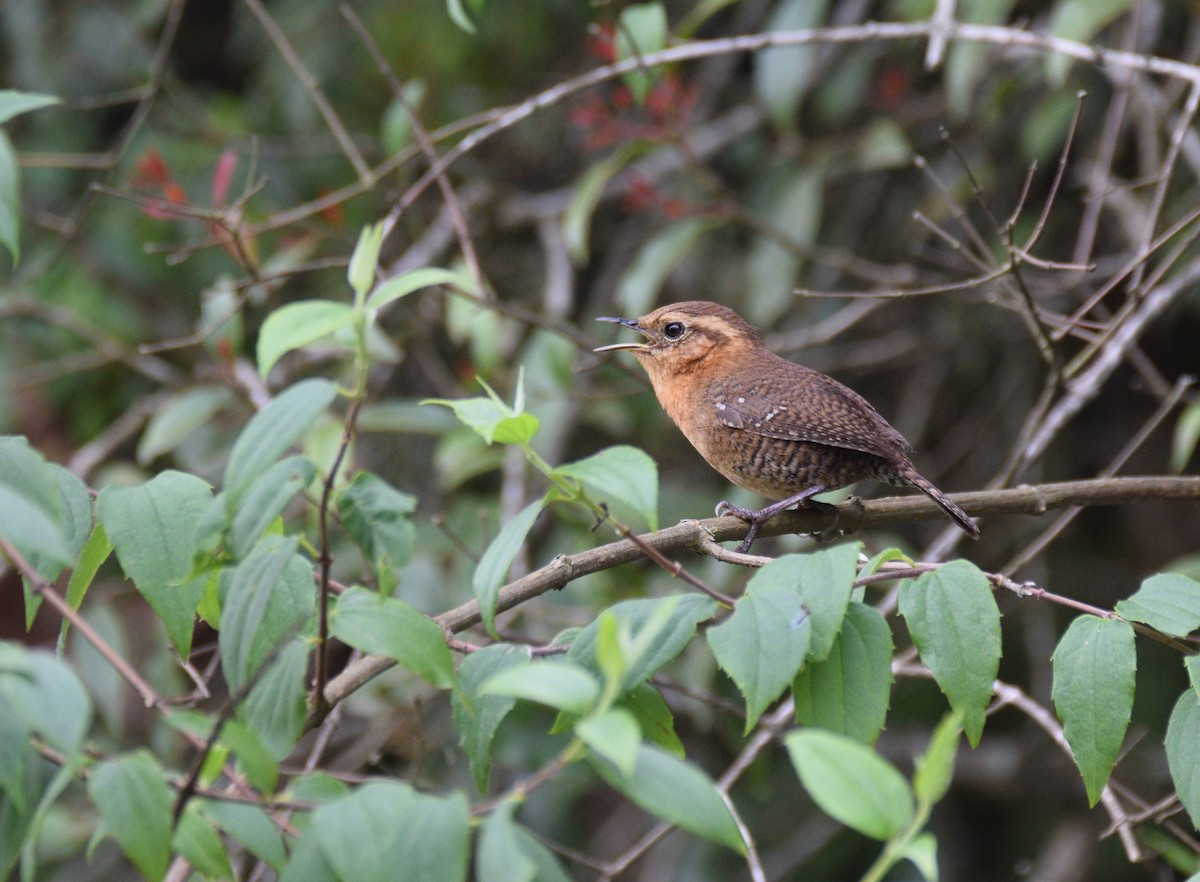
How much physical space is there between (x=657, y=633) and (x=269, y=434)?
0.53 metres

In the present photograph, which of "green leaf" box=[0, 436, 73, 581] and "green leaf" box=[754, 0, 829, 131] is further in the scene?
"green leaf" box=[754, 0, 829, 131]

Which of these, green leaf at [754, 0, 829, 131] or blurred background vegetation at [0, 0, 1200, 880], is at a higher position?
green leaf at [754, 0, 829, 131]

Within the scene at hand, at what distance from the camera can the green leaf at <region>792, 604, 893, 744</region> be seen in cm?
159

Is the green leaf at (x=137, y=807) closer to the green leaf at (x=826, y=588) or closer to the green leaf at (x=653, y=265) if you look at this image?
the green leaf at (x=826, y=588)

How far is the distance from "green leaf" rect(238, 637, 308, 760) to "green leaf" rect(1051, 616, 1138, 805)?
976mm

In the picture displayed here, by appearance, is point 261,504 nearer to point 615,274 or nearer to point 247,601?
point 247,601

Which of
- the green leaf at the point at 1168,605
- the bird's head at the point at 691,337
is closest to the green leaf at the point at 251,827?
the green leaf at the point at 1168,605

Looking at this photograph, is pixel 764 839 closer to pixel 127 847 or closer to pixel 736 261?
pixel 736 261

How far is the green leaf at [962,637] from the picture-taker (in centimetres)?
156

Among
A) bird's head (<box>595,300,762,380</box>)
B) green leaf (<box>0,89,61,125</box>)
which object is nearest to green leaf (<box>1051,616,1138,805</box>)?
green leaf (<box>0,89,61,125</box>)

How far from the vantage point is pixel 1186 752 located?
1.63 m

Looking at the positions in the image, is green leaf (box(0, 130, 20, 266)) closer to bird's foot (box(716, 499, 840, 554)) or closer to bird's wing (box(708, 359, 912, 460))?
bird's foot (box(716, 499, 840, 554))

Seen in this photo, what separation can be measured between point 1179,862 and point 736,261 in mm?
3096

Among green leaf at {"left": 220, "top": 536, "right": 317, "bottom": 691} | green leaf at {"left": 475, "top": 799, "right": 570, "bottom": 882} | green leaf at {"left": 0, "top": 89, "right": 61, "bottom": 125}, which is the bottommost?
green leaf at {"left": 475, "top": 799, "right": 570, "bottom": 882}
